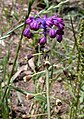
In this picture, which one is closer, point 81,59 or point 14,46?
point 81,59

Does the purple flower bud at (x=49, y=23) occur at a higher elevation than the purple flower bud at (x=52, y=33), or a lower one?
higher

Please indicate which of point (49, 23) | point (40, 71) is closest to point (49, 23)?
point (49, 23)

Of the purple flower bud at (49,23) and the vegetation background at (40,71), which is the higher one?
the purple flower bud at (49,23)

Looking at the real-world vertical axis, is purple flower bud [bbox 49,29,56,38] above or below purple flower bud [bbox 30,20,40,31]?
below

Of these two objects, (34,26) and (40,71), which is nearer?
(34,26)

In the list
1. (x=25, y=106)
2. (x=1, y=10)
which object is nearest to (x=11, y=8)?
(x=1, y=10)

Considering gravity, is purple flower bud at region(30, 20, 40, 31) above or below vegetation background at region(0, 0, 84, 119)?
above

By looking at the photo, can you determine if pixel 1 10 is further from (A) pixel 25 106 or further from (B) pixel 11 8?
(A) pixel 25 106

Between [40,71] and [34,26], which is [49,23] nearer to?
[34,26]

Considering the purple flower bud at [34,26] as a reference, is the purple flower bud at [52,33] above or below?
below

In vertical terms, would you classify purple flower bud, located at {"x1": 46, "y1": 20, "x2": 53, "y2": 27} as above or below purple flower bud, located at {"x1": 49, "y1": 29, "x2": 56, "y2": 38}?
above

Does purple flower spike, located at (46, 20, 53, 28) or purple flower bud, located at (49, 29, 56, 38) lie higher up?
purple flower spike, located at (46, 20, 53, 28)
